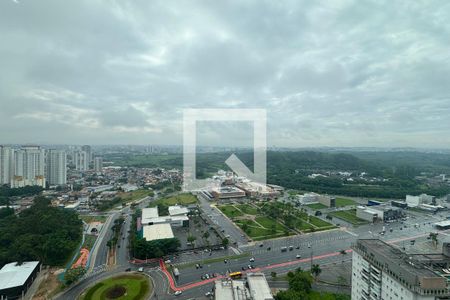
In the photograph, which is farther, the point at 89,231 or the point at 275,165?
the point at 275,165

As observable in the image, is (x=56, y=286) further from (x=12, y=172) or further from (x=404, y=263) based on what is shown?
(x=12, y=172)

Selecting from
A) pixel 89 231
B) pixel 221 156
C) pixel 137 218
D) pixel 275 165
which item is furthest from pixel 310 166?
pixel 89 231

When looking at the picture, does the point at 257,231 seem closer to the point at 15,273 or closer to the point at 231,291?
the point at 231,291

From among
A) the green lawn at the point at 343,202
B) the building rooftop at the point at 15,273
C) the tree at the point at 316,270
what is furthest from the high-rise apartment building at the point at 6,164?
the green lawn at the point at 343,202

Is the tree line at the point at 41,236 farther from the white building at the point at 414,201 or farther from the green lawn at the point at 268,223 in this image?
the white building at the point at 414,201

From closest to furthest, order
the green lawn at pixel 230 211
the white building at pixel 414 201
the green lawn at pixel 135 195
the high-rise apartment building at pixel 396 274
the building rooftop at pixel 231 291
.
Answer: the high-rise apartment building at pixel 396 274, the building rooftop at pixel 231 291, the green lawn at pixel 230 211, the white building at pixel 414 201, the green lawn at pixel 135 195

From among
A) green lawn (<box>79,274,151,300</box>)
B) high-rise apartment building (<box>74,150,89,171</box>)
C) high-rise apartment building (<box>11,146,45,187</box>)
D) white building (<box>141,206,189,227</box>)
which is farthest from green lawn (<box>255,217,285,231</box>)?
high-rise apartment building (<box>74,150,89,171</box>)

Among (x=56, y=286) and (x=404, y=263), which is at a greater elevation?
(x=404, y=263)
